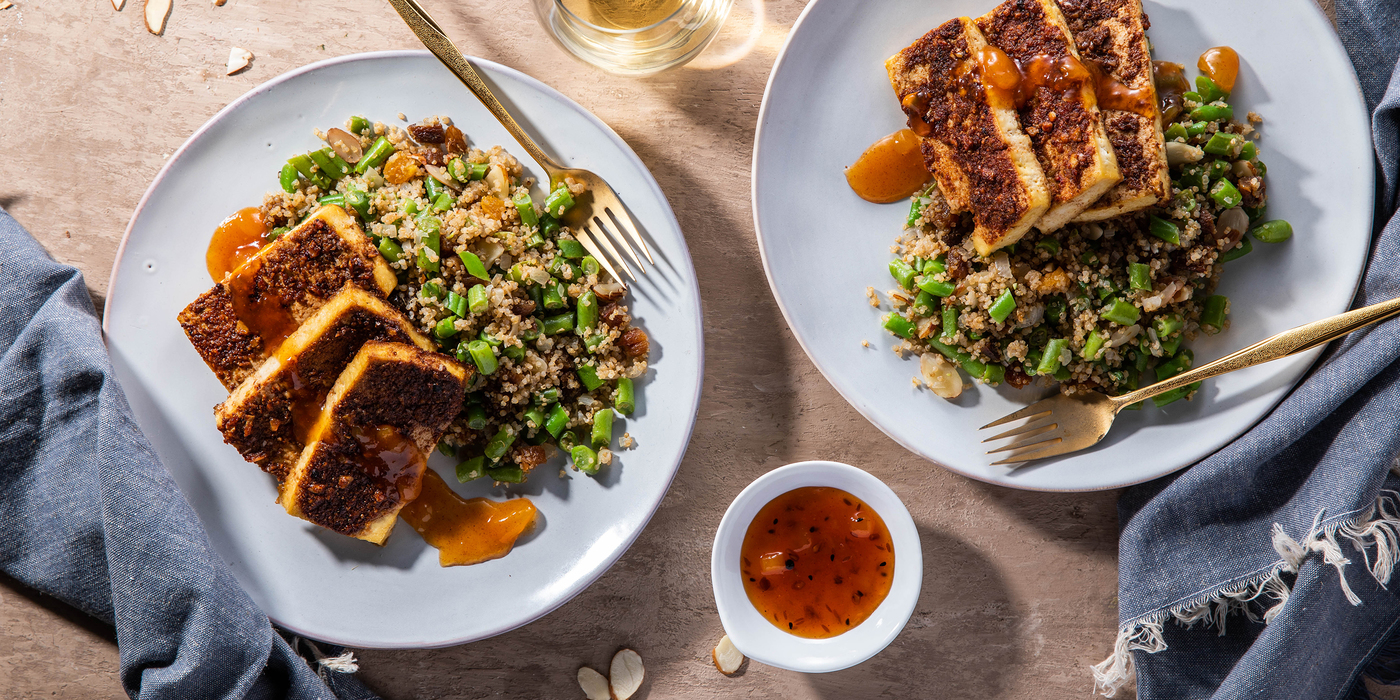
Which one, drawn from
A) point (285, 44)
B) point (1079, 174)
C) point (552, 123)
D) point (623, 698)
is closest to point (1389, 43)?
point (1079, 174)

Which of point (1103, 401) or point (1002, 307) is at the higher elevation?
point (1002, 307)

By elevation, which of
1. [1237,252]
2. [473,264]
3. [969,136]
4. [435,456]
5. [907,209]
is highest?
[969,136]

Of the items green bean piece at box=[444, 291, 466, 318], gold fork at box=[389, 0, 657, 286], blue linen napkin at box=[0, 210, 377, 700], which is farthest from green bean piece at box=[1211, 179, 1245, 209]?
blue linen napkin at box=[0, 210, 377, 700]

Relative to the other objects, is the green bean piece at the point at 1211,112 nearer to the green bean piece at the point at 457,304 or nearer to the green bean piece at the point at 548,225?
the green bean piece at the point at 548,225

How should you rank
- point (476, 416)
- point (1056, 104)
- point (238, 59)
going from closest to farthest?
1. point (1056, 104)
2. point (476, 416)
3. point (238, 59)

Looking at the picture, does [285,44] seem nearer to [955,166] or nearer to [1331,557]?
[955,166]

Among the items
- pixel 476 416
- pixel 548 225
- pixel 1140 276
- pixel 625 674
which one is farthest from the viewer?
pixel 625 674

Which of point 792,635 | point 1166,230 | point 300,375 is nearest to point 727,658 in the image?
point 792,635

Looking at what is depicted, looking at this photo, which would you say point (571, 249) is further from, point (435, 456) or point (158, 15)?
point (158, 15)
